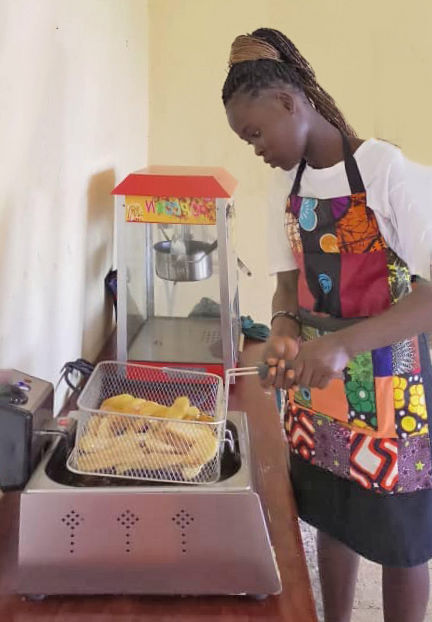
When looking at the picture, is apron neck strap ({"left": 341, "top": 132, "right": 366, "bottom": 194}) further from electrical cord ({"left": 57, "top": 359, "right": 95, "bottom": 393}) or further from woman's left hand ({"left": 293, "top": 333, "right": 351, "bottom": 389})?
electrical cord ({"left": 57, "top": 359, "right": 95, "bottom": 393})

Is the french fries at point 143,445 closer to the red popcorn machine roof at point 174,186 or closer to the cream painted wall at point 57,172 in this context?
the cream painted wall at point 57,172

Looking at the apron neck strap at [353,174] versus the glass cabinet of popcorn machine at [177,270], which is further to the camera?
the glass cabinet of popcorn machine at [177,270]

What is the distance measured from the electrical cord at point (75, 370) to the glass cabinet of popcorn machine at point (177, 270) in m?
0.14

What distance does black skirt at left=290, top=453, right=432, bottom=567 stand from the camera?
915 mm

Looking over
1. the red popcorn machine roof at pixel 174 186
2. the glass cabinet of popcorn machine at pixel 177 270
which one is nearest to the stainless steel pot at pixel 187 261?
the glass cabinet of popcorn machine at pixel 177 270

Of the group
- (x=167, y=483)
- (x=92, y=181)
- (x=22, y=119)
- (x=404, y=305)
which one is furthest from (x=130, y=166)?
(x=167, y=483)

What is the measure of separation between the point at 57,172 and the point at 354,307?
1.76 ft

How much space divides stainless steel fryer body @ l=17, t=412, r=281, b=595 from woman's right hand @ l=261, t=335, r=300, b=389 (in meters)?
0.16

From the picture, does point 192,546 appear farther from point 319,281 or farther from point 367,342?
point 319,281

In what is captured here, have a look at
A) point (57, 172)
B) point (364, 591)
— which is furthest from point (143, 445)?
point (364, 591)

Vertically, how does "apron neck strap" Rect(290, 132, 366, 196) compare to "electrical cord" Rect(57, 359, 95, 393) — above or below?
above

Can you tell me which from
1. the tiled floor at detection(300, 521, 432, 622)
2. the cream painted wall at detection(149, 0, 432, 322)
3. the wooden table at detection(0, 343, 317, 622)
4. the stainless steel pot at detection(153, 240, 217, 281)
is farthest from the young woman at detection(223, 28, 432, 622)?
the cream painted wall at detection(149, 0, 432, 322)

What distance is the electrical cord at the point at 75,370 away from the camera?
3.76 ft

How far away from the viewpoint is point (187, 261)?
54.6 inches
